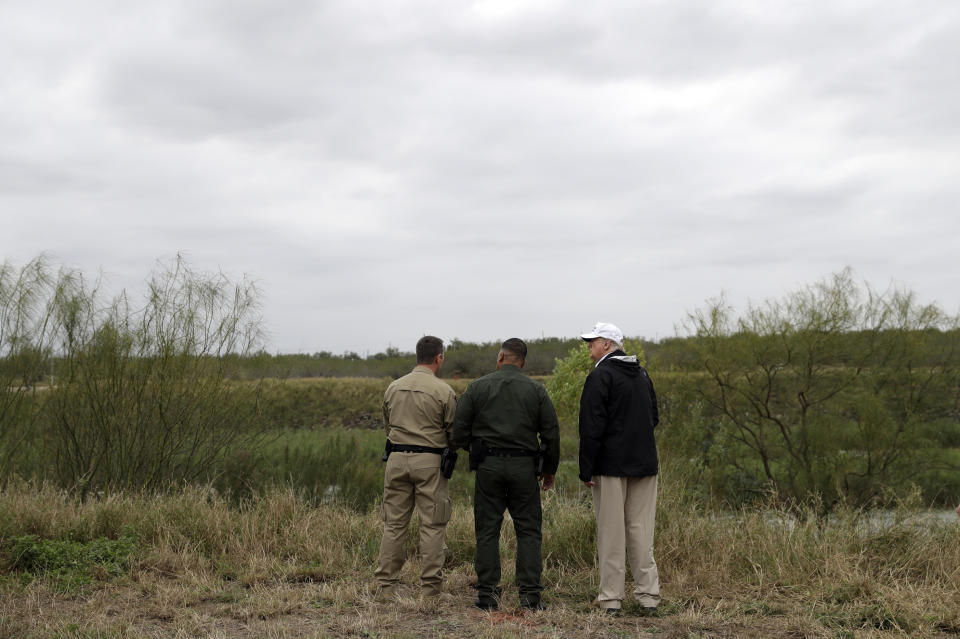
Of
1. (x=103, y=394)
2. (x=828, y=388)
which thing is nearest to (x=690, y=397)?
(x=828, y=388)

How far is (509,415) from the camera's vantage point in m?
6.31

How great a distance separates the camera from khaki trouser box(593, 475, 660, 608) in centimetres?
616

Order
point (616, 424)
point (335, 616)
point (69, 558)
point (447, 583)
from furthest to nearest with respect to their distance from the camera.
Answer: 1. point (69, 558)
2. point (447, 583)
3. point (616, 424)
4. point (335, 616)

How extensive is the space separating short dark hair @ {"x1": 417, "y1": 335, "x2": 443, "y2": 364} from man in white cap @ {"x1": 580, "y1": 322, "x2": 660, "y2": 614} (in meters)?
1.39

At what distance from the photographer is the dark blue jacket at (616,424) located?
6.11m

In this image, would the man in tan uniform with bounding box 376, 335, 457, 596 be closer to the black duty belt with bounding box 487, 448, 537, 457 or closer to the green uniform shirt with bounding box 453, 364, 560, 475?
the green uniform shirt with bounding box 453, 364, 560, 475

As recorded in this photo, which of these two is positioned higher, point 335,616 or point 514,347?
point 514,347

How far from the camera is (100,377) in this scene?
12.5 metres

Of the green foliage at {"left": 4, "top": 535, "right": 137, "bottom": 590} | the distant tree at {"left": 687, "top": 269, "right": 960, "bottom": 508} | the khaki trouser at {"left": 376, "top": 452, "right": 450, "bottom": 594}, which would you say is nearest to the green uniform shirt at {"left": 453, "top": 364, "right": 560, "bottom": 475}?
the khaki trouser at {"left": 376, "top": 452, "right": 450, "bottom": 594}

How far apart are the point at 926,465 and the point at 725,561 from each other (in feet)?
47.0

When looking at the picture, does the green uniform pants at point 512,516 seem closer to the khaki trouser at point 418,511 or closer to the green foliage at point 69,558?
the khaki trouser at point 418,511

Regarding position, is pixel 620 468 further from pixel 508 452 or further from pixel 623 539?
pixel 508 452

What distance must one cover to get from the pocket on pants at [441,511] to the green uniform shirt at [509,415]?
623 millimetres

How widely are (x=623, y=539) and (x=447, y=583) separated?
71.7 inches
